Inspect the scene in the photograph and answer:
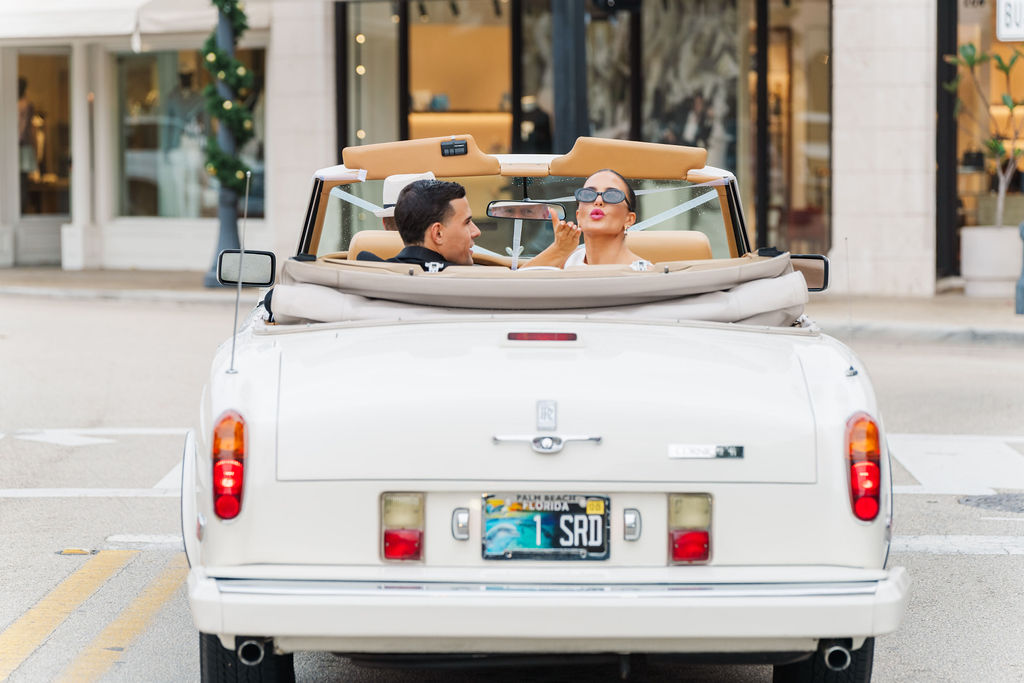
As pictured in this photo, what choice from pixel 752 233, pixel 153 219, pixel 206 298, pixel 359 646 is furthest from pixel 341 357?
pixel 153 219

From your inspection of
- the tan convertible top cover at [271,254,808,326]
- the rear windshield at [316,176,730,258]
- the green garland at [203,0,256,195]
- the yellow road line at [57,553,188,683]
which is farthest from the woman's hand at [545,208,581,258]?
the green garland at [203,0,256,195]

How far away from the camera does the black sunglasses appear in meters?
5.77

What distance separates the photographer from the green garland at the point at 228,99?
19109 mm

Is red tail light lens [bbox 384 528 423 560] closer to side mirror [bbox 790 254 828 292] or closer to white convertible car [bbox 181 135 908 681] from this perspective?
white convertible car [bbox 181 135 908 681]

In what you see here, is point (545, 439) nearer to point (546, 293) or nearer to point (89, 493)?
point (546, 293)

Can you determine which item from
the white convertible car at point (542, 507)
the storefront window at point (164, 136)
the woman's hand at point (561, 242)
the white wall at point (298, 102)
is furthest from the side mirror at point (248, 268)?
the storefront window at point (164, 136)

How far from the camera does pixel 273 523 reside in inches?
153

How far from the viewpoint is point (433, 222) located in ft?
17.9

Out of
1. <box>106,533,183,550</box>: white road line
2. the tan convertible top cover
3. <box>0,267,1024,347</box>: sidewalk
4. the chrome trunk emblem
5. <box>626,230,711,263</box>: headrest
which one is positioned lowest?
<box>106,533,183,550</box>: white road line

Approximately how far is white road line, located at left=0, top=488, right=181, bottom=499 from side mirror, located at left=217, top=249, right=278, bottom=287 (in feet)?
7.16

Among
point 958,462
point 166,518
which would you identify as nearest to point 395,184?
point 166,518

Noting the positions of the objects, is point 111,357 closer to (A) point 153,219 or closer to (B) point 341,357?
(B) point 341,357

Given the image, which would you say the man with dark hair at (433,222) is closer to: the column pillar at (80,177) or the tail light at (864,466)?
the tail light at (864,466)

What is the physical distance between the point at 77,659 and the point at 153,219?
19209mm
